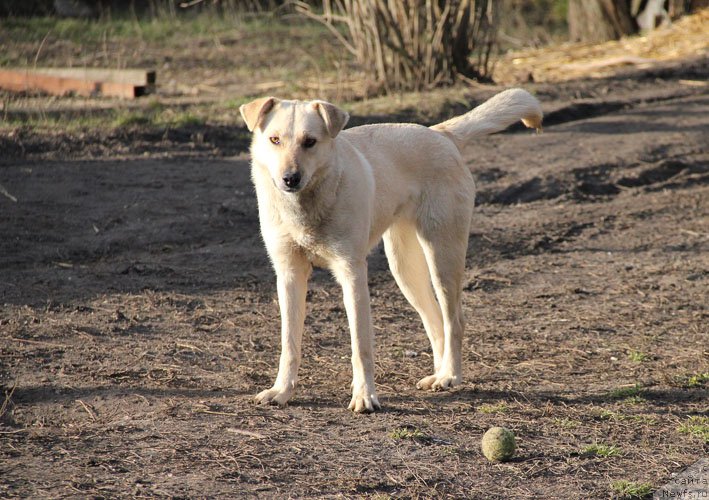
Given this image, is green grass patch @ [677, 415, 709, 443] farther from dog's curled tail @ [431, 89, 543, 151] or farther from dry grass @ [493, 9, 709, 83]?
dry grass @ [493, 9, 709, 83]

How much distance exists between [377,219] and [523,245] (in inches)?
117

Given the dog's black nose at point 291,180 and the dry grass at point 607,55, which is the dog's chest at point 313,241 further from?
the dry grass at point 607,55

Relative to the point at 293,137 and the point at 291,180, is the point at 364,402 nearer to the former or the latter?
the point at 291,180

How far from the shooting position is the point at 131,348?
5488 mm

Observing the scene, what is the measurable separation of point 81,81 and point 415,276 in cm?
736

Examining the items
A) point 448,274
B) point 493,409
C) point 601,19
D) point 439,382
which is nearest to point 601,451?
point 493,409

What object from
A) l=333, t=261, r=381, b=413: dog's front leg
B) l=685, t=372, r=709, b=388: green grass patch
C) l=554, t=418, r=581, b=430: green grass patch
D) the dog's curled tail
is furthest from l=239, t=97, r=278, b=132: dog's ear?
l=685, t=372, r=709, b=388: green grass patch

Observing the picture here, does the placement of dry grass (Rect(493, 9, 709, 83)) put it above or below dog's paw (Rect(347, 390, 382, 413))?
above

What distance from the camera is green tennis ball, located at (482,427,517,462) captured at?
4.07m

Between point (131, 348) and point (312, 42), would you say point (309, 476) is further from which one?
point (312, 42)

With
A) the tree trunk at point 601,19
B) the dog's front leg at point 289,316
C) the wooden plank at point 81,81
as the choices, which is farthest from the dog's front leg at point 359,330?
the tree trunk at point 601,19

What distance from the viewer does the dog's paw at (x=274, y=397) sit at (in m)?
4.68

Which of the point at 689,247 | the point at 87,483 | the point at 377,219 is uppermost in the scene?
the point at 377,219

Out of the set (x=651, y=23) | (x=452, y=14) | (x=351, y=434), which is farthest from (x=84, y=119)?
(x=651, y=23)
